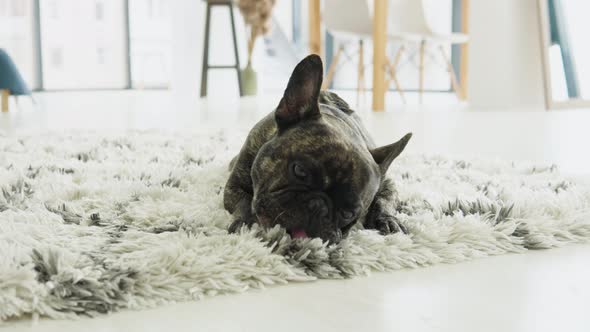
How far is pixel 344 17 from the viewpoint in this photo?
593 cm

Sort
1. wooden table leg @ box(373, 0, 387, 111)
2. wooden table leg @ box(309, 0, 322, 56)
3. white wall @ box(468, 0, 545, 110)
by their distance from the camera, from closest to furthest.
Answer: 1. wooden table leg @ box(373, 0, 387, 111)
2. white wall @ box(468, 0, 545, 110)
3. wooden table leg @ box(309, 0, 322, 56)

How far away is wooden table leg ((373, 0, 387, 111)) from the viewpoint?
4.99m

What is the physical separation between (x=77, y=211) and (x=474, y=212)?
0.88m

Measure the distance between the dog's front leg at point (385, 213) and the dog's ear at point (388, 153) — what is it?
0.36ft

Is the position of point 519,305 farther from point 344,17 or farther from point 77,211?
point 344,17

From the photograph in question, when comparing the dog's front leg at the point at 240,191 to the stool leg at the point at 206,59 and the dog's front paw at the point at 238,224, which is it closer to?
the dog's front paw at the point at 238,224

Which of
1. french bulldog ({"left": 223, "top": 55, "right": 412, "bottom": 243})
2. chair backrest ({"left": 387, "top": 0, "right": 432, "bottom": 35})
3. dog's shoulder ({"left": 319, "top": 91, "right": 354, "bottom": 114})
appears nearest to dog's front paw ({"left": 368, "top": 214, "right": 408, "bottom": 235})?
french bulldog ({"left": 223, "top": 55, "right": 412, "bottom": 243})

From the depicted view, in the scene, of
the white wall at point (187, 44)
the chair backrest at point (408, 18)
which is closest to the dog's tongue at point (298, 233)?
the chair backrest at point (408, 18)

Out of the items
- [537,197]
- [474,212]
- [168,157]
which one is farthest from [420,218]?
[168,157]

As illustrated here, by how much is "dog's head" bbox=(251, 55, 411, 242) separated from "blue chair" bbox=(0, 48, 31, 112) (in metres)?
4.54

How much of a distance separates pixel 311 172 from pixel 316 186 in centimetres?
3

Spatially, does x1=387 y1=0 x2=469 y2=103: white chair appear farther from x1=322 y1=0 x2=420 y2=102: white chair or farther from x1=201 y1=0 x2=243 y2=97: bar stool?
x1=201 y1=0 x2=243 y2=97: bar stool

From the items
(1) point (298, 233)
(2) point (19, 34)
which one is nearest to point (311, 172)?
(1) point (298, 233)

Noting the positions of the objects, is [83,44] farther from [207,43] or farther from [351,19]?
[351,19]
